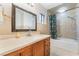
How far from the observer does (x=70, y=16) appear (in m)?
1.20

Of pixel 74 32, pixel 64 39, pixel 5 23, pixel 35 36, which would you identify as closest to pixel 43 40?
pixel 35 36

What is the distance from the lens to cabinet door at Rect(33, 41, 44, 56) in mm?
1207

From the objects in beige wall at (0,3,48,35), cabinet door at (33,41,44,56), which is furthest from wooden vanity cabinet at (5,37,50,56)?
beige wall at (0,3,48,35)

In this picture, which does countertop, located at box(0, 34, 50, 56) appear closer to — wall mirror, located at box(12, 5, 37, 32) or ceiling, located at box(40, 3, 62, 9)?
wall mirror, located at box(12, 5, 37, 32)

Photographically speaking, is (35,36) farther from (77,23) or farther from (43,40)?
(77,23)

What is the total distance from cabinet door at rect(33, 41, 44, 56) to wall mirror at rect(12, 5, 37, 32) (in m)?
0.17

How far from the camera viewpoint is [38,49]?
1.25 m

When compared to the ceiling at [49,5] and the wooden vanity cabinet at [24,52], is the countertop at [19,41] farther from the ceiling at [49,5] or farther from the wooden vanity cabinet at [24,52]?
the ceiling at [49,5]

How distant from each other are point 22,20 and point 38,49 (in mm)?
373

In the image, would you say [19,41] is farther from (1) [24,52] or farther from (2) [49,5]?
(2) [49,5]

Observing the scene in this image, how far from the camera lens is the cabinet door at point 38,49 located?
121 cm

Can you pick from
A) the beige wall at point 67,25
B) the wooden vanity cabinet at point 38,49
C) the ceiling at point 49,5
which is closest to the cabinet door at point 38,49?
the wooden vanity cabinet at point 38,49

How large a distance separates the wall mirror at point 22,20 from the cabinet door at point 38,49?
0.17 meters

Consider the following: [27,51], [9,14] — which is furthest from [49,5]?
[27,51]
